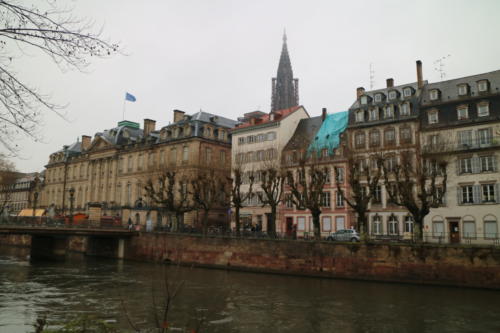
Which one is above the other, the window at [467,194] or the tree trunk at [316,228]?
the window at [467,194]

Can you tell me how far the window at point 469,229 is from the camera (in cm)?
3545

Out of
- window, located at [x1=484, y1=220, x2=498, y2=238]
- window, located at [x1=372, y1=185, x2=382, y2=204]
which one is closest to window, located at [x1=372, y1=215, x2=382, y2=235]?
window, located at [x1=372, y1=185, x2=382, y2=204]

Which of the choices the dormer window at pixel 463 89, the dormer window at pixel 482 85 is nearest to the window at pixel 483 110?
the dormer window at pixel 482 85

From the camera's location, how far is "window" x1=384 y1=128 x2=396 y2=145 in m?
41.1

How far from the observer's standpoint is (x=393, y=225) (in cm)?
3981

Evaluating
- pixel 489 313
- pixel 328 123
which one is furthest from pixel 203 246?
pixel 489 313

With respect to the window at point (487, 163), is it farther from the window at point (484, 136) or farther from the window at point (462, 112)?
the window at point (462, 112)

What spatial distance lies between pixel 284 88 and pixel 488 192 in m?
88.0

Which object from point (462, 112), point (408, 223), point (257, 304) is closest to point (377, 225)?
point (408, 223)

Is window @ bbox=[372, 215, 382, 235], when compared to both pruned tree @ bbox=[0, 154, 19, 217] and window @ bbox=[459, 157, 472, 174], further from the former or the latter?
pruned tree @ bbox=[0, 154, 19, 217]

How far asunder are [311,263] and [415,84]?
2331 cm

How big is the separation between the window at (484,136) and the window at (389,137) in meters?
7.25

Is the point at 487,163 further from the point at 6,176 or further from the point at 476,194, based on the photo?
the point at 6,176

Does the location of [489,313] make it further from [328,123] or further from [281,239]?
[328,123]
